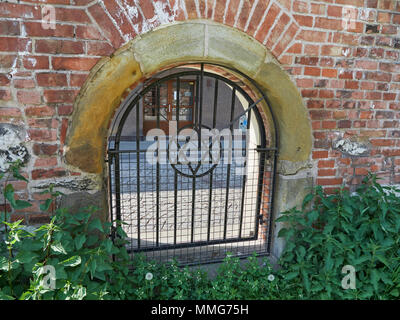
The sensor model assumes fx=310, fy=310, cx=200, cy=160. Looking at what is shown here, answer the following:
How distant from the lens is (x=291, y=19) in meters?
2.38

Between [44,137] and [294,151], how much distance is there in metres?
1.94

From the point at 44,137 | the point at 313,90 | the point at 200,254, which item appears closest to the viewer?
the point at 44,137

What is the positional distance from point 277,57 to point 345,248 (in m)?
1.54

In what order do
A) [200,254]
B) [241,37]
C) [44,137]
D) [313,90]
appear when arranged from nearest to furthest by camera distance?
1. [44,137]
2. [241,37]
3. [313,90]
4. [200,254]

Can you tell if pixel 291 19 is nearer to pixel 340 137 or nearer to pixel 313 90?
pixel 313 90

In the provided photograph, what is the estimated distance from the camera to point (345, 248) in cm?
231

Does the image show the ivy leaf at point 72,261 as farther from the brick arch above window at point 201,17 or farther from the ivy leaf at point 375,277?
the ivy leaf at point 375,277

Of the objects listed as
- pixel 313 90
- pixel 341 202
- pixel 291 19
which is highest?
pixel 291 19

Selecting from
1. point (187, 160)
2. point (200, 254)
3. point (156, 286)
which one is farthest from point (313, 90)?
point (156, 286)

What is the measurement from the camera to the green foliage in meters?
2.31

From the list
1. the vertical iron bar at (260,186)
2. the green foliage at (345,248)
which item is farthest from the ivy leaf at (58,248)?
the vertical iron bar at (260,186)

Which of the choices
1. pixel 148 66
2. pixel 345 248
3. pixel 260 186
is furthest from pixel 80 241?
pixel 345 248

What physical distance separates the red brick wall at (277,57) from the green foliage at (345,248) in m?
0.34

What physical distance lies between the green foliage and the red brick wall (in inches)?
13.4
